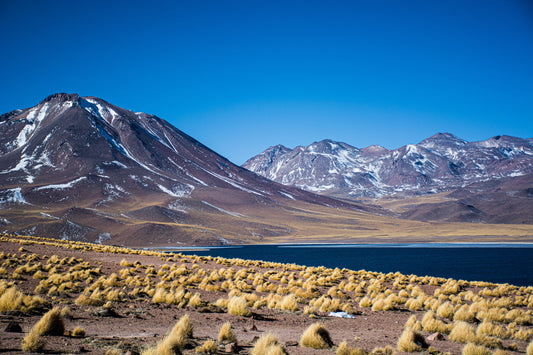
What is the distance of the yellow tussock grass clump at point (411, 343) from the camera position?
1142 centimetres

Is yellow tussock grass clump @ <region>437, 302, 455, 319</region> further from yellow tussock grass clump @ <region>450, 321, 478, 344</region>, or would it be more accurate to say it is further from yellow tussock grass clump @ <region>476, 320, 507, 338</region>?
yellow tussock grass clump @ <region>450, 321, 478, 344</region>

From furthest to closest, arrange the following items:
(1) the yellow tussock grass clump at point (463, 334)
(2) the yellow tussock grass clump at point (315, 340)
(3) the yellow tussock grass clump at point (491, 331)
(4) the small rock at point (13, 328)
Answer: (3) the yellow tussock grass clump at point (491, 331), (1) the yellow tussock grass clump at point (463, 334), (2) the yellow tussock grass clump at point (315, 340), (4) the small rock at point (13, 328)

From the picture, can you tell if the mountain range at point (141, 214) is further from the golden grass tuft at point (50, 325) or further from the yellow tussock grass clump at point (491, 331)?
the yellow tussock grass clump at point (491, 331)

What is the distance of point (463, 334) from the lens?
13055mm

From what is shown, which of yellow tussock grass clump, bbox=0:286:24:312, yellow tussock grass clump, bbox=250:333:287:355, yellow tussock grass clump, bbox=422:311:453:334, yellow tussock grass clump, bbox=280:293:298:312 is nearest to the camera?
yellow tussock grass clump, bbox=250:333:287:355

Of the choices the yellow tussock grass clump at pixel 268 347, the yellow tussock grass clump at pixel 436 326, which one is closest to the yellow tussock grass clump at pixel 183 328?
the yellow tussock grass clump at pixel 268 347

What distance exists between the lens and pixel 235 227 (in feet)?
500

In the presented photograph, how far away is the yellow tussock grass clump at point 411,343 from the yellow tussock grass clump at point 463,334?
1.77m

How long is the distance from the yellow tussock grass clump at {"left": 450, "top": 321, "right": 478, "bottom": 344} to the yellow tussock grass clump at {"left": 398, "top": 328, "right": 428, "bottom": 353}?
1771 millimetres

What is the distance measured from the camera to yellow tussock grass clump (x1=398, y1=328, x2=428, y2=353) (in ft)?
37.5

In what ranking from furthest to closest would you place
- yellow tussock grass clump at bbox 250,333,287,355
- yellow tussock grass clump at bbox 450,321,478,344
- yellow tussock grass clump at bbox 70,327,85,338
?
1. yellow tussock grass clump at bbox 450,321,478,344
2. yellow tussock grass clump at bbox 70,327,85,338
3. yellow tussock grass clump at bbox 250,333,287,355

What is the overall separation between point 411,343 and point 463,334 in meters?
2.78

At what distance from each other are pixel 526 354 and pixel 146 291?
1584cm

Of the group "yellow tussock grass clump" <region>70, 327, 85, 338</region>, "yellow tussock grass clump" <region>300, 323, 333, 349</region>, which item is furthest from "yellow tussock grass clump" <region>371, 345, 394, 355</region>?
"yellow tussock grass clump" <region>70, 327, 85, 338</region>
